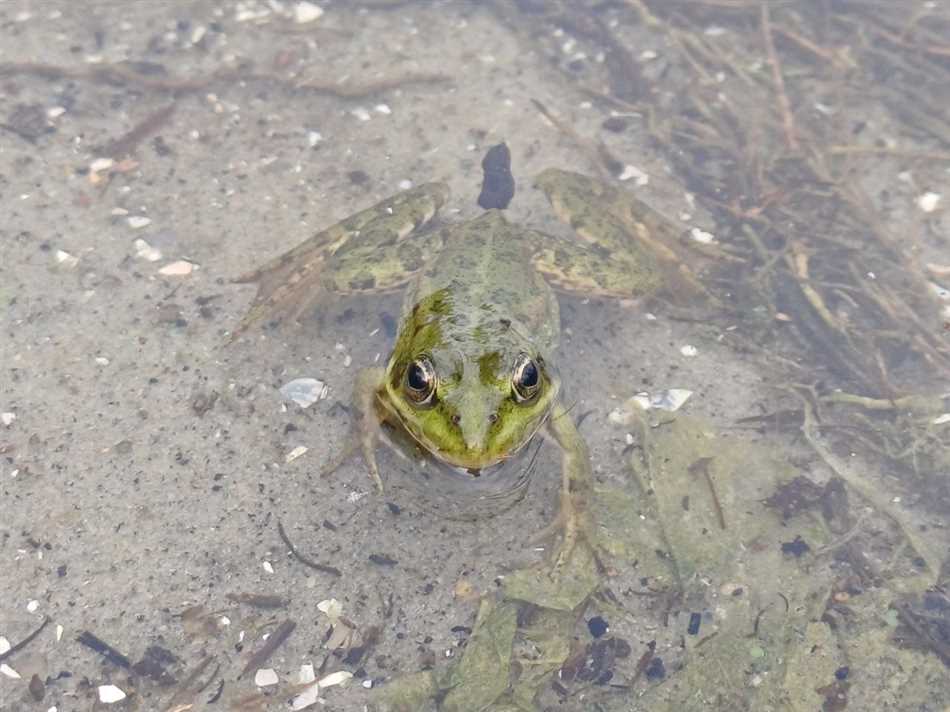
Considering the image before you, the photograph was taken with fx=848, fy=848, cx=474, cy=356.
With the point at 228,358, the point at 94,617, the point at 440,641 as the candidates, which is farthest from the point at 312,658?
the point at 228,358

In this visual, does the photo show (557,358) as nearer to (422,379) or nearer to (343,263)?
(343,263)

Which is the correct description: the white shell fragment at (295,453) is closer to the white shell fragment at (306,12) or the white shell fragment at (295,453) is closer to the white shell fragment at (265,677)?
the white shell fragment at (265,677)

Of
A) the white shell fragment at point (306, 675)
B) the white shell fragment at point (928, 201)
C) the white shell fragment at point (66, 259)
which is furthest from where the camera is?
the white shell fragment at point (928, 201)

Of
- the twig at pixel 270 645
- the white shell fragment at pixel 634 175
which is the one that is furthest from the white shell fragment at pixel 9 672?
the white shell fragment at pixel 634 175

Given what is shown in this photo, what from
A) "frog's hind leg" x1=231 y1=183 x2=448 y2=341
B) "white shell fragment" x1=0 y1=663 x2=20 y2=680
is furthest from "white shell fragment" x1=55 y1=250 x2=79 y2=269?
"white shell fragment" x1=0 y1=663 x2=20 y2=680

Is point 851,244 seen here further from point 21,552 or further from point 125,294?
point 21,552

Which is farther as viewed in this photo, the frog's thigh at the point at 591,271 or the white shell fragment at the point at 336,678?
the frog's thigh at the point at 591,271

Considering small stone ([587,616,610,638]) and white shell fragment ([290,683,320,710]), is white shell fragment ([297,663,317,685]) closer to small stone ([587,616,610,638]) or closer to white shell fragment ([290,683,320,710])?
white shell fragment ([290,683,320,710])
